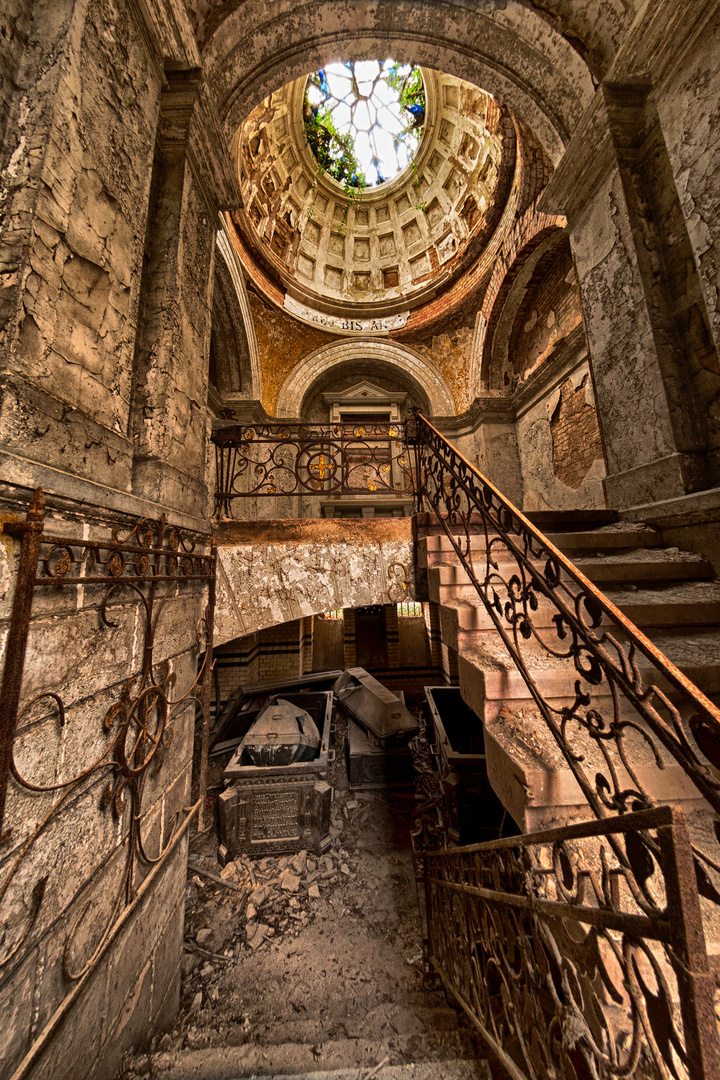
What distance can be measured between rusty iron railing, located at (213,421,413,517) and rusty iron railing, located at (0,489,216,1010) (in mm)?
1476

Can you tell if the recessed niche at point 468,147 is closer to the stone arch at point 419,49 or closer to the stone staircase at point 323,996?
the stone arch at point 419,49

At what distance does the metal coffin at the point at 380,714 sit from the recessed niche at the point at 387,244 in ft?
36.8

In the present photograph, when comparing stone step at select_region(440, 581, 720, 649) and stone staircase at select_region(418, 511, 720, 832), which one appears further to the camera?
stone step at select_region(440, 581, 720, 649)

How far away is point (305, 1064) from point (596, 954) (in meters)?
2.17

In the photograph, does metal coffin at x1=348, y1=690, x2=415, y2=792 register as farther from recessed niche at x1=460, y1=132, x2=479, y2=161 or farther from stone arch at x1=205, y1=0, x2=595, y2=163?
recessed niche at x1=460, y1=132, x2=479, y2=161

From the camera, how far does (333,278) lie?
34.5ft

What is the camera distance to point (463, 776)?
4258 millimetres

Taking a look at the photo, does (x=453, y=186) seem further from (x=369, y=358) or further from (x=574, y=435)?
(x=574, y=435)

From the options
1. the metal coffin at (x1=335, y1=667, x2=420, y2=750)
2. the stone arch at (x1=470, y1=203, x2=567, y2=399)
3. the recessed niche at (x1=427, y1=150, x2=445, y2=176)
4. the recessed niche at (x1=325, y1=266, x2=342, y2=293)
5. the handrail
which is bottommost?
the metal coffin at (x1=335, y1=667, x2=420, y2=750)

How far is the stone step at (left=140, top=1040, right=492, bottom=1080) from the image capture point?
1866 millimetres

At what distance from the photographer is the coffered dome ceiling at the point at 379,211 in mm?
8156

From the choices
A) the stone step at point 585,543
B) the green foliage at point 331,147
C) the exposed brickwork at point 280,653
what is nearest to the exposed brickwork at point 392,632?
the exposed brickwork at point 280,653

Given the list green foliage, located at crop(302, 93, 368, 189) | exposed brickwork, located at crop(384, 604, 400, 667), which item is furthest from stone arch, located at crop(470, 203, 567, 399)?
exposed brickwork, located at crop(384, 604, 400, 667)

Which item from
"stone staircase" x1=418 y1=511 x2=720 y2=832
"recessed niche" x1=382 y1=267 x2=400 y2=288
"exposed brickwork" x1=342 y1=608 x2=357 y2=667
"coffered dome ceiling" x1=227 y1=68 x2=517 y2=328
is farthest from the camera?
"exposed brickwork" x1=342 y1=608 x2=357 y2=667
